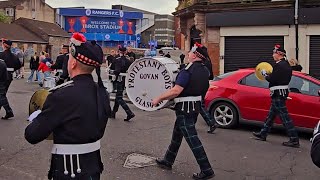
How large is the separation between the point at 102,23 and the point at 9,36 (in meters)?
33.6

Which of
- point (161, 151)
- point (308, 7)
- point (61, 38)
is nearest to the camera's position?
point (161, 151)

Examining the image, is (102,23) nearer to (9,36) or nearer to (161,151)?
(9,36)

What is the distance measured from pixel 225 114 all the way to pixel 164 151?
2873 millimetres

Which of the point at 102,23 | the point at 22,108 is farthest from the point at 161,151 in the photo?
the point at 102,23

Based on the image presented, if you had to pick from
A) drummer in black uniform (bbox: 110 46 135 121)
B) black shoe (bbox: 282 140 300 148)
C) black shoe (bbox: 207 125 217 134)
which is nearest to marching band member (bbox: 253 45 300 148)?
black shoe (bbox: 282 140 300 148)

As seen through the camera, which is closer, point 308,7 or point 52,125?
point 52,125

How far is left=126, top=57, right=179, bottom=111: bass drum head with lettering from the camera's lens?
6.54m

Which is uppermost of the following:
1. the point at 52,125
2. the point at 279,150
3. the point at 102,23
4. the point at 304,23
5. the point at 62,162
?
the point at 102,23

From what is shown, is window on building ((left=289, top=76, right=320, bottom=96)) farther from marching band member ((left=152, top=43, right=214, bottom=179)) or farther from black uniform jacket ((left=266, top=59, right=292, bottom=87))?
marching band member ((left=152, top=43, right=214, bottom=179))

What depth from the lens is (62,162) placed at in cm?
331

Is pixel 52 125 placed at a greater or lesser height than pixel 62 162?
greater

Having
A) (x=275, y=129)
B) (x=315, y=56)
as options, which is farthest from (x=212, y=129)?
(x=315, y=56)

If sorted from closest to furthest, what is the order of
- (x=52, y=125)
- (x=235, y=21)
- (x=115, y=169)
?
(x=52, y=125) → (x=115, y=169) → (x=235, y=21)

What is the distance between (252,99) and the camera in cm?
945
